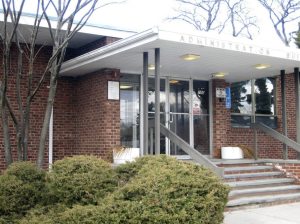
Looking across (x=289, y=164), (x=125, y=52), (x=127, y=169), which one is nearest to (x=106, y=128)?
(x=125, y=52)

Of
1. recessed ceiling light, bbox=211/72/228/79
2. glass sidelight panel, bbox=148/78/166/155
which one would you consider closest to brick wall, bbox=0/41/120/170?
glass sidelight panel, bbox=148/78/166/155

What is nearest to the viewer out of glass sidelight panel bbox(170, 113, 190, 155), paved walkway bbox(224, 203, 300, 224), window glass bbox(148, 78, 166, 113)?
paved walkway bbox(224, 203, 300, 224)

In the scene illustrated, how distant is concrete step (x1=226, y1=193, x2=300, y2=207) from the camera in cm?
847

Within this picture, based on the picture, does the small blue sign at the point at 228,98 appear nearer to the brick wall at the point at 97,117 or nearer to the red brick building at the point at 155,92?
the red brick building at the point at 155,92

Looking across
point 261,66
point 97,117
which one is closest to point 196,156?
point 97,117

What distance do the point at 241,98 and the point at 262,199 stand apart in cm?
541

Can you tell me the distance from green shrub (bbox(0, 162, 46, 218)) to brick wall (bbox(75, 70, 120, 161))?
119 inches

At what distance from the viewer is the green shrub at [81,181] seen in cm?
644

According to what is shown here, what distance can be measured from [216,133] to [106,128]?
3528mm

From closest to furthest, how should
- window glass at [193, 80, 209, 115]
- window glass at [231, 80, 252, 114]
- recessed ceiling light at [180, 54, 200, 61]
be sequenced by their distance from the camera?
1. recessed ceiling light at [180, 54, 200, 61]
2. window glass at [193, 80, 209, 115]
3. window glass at [231, 80, 252, 114]

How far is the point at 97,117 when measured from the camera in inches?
416

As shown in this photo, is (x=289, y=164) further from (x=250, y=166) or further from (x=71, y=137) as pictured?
(x=71, y=137)

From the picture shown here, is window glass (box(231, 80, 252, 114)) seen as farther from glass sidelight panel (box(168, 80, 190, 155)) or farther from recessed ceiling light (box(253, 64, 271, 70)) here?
recessed ceiling light (box(253, 64, 271, 70))

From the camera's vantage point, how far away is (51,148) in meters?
11.0
